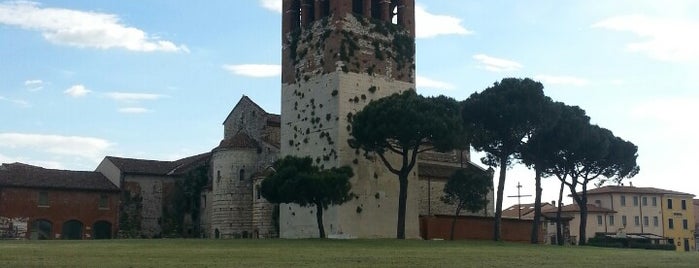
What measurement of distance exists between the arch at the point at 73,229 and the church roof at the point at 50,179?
2.88 m

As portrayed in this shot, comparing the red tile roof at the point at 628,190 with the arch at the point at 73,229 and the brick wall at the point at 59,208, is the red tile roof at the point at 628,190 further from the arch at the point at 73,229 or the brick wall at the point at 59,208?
the arch at the point at 73,229

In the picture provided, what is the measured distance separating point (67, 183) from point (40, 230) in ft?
14.6

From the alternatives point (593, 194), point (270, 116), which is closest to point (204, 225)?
point (270, 116)

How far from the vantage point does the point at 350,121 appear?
50719 mm

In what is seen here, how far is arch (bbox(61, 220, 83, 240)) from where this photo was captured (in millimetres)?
63969

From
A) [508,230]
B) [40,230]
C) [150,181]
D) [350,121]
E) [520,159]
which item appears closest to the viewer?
[350,121]

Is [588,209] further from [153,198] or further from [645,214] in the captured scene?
[153,198]

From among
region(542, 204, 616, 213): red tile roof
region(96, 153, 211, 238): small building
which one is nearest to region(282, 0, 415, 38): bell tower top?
region(96, 153, 211, 238): small building

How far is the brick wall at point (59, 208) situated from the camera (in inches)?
2437

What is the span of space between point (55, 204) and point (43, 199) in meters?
1.01

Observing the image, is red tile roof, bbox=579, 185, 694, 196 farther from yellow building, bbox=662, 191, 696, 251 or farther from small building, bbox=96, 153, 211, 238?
small building, bbox=96, 153, 211, 238

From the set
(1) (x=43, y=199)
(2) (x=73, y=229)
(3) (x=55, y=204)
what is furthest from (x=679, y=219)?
(1) (x=43, y=199)

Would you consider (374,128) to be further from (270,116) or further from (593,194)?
(593,194)

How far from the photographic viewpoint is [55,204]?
63781 millimetres
